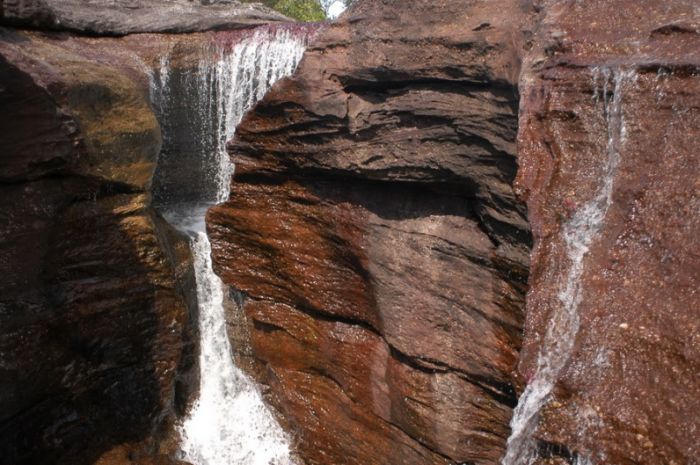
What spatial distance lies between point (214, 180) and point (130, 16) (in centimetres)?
239

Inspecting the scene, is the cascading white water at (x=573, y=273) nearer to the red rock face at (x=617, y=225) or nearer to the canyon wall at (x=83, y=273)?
the red rock face at (x=617, y=225)

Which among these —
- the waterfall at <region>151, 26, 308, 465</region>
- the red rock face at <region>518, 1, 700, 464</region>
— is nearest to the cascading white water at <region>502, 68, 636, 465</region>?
the red rock face at <region>518, 1, 700, 464</region>

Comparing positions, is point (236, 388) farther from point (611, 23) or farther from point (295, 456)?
point (611, 23)

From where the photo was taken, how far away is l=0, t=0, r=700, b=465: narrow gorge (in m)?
3.66

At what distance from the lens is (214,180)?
25.0ft

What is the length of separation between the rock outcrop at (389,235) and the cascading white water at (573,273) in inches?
26.2

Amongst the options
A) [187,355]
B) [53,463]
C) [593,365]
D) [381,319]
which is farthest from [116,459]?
[593,365]

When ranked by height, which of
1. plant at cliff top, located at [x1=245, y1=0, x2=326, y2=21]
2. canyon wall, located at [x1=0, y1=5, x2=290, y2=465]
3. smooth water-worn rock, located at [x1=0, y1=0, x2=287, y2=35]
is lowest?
canyon wall, located at [x1=0, y1=5, x2=290, y2=465]

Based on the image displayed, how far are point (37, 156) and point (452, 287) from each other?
150 inches

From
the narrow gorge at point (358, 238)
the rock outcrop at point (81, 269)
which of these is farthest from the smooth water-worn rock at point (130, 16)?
the rock outcrop at point (81, 269)

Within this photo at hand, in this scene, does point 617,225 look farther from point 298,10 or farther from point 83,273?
point 298,10

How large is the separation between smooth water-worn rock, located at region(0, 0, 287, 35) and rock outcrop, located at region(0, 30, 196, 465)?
28 cm

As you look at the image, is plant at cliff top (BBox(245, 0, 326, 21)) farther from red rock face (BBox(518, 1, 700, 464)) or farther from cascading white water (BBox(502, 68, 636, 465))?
cascading white water (BBox(502, 68, 636, 465))

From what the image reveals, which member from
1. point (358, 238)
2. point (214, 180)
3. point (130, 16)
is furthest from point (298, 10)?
point (358, 238)
